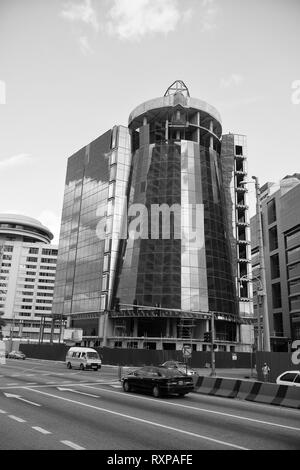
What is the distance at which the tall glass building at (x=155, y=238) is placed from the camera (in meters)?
72.1

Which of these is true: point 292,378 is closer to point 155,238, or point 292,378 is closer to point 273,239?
point 155,238

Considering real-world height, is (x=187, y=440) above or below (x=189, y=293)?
below

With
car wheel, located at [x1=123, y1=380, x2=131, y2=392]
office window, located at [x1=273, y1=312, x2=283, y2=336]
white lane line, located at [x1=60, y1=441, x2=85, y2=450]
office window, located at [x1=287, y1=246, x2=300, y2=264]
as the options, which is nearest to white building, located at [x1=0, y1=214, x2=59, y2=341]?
office window, located at [x1=273, y1=312, x2=283, y2=336]

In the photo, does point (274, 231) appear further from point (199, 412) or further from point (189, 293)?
point (199, 412)

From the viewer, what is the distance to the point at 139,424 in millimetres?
10797

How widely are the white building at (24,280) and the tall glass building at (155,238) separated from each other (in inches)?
2836

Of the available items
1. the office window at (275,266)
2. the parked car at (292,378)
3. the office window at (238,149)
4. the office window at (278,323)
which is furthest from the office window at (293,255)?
the parked car at (292,378)

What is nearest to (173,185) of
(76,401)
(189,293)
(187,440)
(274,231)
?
(189,293)

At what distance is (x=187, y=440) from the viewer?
8.96 metres

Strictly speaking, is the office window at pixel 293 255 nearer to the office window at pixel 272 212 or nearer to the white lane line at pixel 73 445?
the office window at pixel 272 212

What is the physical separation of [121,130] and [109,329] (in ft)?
141

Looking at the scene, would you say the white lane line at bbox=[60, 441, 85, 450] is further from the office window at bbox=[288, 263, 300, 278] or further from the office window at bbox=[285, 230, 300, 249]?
the office window at bbox=[285, 230, 300, 249]

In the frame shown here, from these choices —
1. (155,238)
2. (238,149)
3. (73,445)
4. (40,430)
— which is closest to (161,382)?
(40,430)
